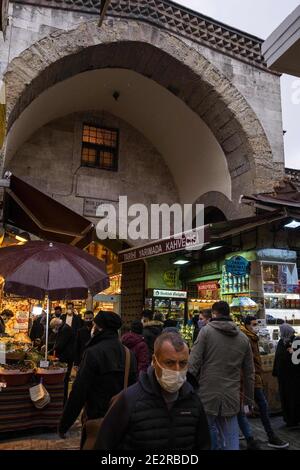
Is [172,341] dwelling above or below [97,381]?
above

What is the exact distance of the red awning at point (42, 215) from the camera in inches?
314

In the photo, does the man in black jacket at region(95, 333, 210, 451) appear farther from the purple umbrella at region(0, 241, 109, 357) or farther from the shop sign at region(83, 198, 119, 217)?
the shop sign at region(83, 198, 119, 217)

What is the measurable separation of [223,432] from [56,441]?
251 cm

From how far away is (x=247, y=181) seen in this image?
34.4 ft

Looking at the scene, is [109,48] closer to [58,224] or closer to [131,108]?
[131,108]

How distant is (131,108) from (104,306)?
266 inches

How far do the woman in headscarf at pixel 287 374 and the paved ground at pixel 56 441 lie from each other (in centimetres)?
40

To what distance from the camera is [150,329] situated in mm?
6848

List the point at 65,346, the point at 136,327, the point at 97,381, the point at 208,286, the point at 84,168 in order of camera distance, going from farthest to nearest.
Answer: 1. the point at 84,168
2. the point at 208,286
3. the point at 65,346
4. the point at 136,327
5. the point at 97,381

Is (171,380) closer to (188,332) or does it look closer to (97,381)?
(97,381)

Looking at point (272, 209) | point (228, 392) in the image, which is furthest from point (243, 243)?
point (228, 392)

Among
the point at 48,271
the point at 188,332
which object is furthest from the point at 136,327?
the point at 188,332

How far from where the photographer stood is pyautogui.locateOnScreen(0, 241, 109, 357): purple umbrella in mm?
5477

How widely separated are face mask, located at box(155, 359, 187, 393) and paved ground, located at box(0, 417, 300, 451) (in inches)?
143
